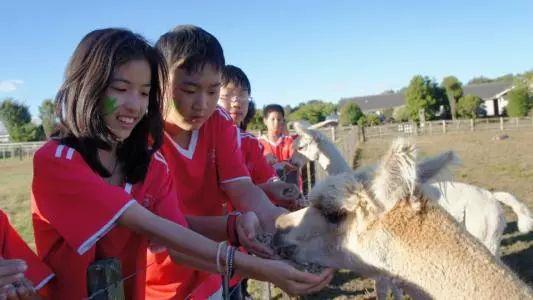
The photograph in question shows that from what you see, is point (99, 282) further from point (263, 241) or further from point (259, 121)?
point (259, 121)

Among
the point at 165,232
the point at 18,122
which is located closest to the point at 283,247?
the point at 165,232

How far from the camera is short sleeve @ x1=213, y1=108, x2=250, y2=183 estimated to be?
108 inches

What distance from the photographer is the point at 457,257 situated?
2090 millimetres

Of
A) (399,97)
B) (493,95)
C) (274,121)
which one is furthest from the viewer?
(399,97)

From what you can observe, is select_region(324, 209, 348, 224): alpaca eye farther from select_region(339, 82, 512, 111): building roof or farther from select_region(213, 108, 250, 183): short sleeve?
select_region(339, 82, 512, 111): building roof

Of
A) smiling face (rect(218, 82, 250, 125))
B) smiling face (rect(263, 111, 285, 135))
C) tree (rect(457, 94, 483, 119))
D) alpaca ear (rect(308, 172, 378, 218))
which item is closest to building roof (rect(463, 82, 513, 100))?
tree (rect(457, 94, 483, 119))

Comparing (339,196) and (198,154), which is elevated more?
(198,154)

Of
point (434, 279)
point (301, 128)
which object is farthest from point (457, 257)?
point (301, 128)

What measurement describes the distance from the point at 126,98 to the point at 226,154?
887mm

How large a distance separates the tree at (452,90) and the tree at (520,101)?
588 cm

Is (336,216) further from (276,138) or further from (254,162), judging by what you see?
(276,138)

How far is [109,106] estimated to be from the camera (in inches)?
75.1

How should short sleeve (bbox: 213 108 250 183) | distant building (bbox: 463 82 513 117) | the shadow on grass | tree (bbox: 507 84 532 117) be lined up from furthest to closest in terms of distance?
distant building (bbox: 463 82 513 117), tree (bbox: 507 84 532 117), the shadow on grass, short sleeve (bbox: 213 108 250 183)

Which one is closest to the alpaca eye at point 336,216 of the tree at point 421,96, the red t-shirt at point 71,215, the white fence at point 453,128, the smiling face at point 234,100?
the red t-shirt at point 71,215
